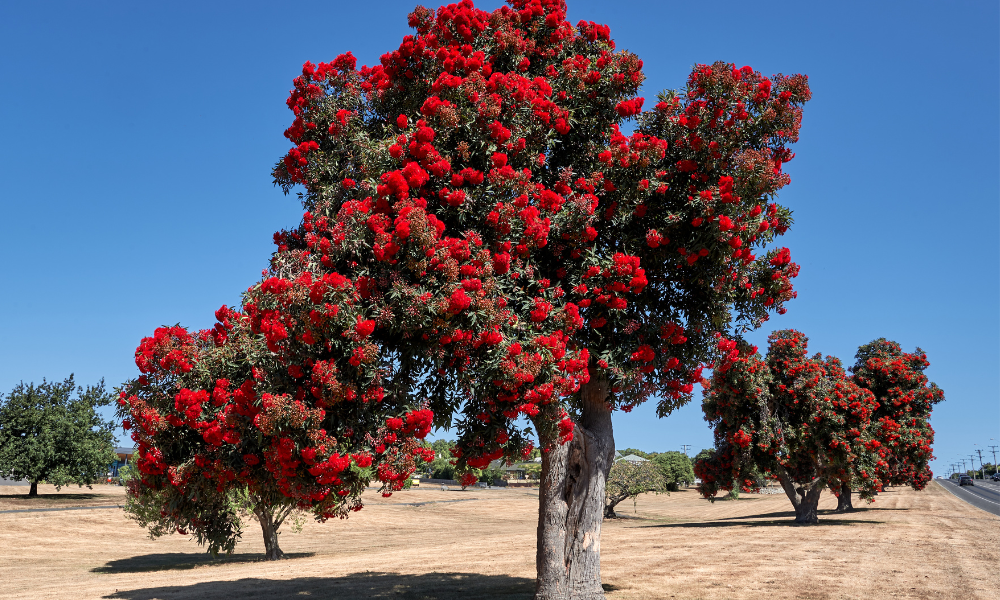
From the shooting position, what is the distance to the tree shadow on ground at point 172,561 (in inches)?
955

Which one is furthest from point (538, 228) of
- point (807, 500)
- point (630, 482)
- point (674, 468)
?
point (674, 468)

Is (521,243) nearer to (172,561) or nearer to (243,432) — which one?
(243,432)

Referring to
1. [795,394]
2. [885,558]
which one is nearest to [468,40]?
[885,558]

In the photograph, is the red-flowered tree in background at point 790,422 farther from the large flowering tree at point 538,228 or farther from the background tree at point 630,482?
the large flowering tree at point 538,228

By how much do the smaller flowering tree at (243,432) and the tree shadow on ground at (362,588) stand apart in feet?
13.7

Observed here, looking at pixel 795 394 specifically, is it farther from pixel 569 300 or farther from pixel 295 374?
pixel 295 374

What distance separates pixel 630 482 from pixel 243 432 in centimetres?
4099

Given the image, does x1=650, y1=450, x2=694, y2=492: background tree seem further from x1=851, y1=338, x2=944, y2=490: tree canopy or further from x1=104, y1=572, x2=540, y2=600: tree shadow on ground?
x1=104, y1=572, x2=540, y2=600: tree shadow on ground

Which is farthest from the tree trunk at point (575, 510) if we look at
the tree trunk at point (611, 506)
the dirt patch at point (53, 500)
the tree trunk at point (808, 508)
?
the dirt patch at point (53, 500)

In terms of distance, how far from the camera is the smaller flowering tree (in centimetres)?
835

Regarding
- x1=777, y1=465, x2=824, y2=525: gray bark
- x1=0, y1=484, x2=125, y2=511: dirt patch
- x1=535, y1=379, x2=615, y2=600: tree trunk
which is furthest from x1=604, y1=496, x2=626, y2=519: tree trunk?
x1=535, y1=379, x2=615, y2=600: tree trunk

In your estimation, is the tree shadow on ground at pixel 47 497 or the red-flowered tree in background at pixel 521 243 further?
the tree shadow on ground at pixel 47 497

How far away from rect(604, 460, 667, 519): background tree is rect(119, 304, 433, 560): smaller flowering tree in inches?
1496

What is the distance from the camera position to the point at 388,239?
8.60 metres
